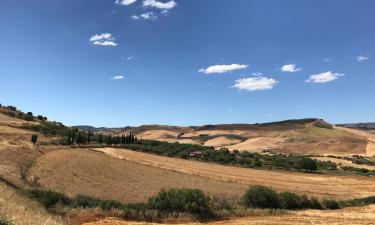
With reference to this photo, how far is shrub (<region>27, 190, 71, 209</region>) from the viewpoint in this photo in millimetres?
33031

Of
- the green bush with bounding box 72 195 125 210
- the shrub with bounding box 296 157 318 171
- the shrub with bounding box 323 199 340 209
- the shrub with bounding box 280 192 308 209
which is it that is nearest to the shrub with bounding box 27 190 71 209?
the green bush with bounding box 72 195 125 210

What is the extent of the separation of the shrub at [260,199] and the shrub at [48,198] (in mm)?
17034

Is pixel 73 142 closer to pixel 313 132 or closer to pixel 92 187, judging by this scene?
pixel 92 187

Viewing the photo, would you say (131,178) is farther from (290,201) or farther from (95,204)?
(95,204)

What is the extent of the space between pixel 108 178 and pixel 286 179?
26.8 meters

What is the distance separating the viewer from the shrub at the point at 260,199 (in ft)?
144

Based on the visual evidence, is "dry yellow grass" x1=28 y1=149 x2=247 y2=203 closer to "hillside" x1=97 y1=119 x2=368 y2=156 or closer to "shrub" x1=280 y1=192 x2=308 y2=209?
"shrub" x1=280 y1=192 x2=308 y2=209

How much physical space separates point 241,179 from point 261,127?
131m

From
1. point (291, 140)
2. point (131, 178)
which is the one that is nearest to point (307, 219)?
point (131, 178)

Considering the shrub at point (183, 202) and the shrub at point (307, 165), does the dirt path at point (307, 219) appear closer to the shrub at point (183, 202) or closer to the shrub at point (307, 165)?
the shrub at point (183, 202)

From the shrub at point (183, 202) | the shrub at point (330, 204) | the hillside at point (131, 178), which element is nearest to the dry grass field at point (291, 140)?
the hillside at point (131, 178)

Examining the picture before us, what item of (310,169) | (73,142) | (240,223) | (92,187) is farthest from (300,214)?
(73,142)

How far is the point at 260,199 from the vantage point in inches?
1736

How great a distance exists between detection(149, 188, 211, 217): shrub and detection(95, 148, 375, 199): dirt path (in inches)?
882
